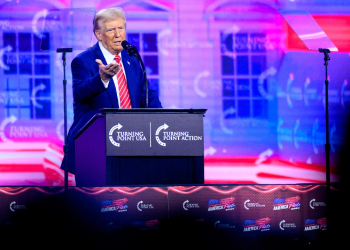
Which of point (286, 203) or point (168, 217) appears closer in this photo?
point (168, 217)

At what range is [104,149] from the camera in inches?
119

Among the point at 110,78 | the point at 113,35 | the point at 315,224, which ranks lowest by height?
the point at 315,224

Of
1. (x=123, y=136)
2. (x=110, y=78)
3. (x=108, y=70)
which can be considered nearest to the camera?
(x=123, y=136)

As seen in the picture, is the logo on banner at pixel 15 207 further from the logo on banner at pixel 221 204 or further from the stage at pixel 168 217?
the logo on banner at pixel 221 204

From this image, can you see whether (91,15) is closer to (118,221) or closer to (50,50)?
(50,50)

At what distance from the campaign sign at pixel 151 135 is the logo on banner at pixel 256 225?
566 millimetres

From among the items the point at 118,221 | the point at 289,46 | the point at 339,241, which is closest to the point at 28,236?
the point at 118,221

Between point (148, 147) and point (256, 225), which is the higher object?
point (148, 147)

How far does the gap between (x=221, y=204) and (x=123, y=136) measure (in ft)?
2.46

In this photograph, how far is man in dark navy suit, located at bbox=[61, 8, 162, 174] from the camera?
3.95m

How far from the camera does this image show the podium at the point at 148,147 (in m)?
3.01

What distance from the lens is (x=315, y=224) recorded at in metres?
2.86

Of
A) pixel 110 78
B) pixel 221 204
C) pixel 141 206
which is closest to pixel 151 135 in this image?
pixel 141 206

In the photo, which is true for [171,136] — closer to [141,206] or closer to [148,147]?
[148,147]
